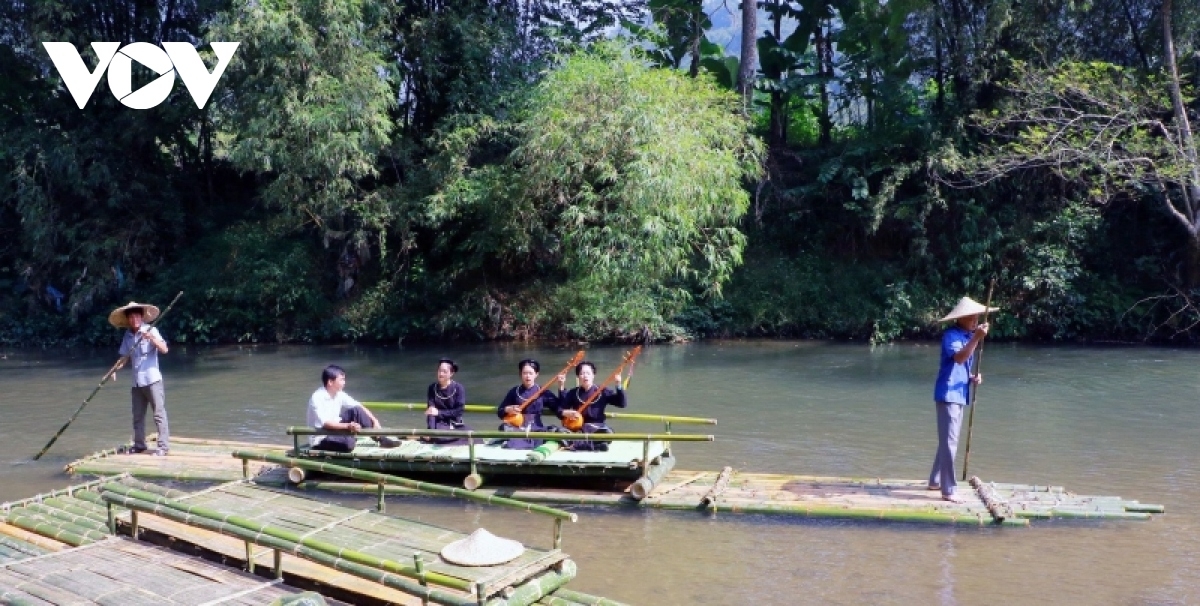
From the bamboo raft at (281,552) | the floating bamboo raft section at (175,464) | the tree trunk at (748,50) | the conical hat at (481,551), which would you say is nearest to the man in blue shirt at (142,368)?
the floating bamboo raft section at (175,464)

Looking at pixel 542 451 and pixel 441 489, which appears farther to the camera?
pixel 542 451

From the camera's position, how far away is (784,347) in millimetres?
20375

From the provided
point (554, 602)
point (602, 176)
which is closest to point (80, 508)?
point (554, 602)

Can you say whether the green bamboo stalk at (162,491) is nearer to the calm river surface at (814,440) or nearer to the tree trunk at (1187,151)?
the calm river surface at (814,440)

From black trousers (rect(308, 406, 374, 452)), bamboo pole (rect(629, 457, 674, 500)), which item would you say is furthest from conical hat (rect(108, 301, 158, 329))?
bamboo pole (rect(629, 457, 674, 500))

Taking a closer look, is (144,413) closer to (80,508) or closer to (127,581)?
(80,508)

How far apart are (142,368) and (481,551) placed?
651 cm

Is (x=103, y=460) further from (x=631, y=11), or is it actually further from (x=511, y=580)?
(x=631, y=11)

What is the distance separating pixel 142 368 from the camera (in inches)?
429

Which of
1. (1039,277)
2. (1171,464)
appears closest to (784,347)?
(1039,277)

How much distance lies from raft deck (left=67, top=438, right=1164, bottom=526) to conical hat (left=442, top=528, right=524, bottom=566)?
3.08 meters

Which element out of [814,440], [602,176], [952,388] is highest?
[602,176]

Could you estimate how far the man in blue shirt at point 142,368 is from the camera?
1080 centimetres

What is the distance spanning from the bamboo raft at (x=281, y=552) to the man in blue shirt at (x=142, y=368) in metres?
3.05
